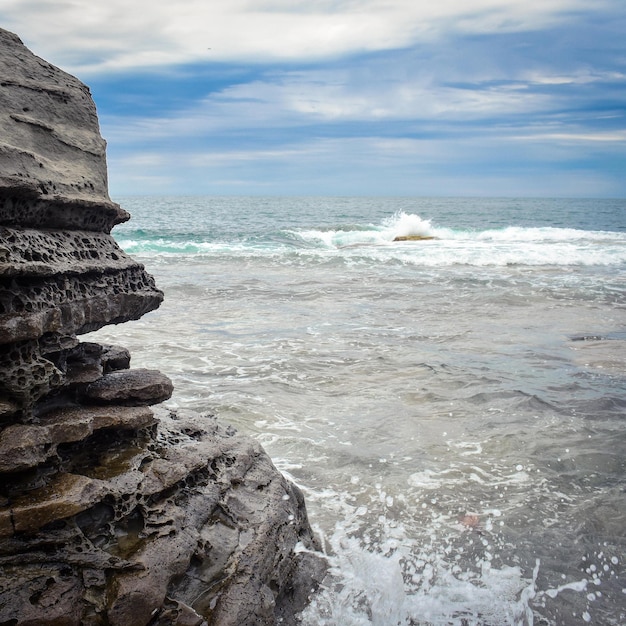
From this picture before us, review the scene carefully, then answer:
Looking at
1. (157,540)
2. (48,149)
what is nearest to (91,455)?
(157,540)

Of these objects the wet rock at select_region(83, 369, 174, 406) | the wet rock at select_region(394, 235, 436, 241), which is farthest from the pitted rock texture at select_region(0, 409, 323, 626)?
the wet rock at select_region(394, 235, 436, 241)

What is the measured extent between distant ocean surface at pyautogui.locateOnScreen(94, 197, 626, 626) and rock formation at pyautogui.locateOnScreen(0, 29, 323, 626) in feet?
2.18

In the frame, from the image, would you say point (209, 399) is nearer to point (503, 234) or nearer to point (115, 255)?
point (115, 255)

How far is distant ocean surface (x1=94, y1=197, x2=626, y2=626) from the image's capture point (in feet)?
14.0

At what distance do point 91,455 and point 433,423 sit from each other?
161 inches

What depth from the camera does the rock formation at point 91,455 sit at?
315 centimetres

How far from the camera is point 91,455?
3.83m

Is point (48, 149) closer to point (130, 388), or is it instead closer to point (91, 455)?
point (130, 388)

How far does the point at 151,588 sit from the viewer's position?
3.18m

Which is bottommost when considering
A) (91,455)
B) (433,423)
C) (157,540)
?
(433,423)

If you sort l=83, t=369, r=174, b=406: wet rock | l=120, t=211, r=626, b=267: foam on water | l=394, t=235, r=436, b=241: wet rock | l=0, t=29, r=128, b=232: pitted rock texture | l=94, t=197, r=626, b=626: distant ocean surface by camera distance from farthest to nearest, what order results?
l=394, t=235, r=436, b=241: wet rock
l=120, t=211, r=626, b=267: foam on water
l=94, t=197, r=626, b=626: distant ocean surface
l=83, t=369, r=174, b=406: wet rock
l=0, t=29, r=128, b=232: pitted rock texture

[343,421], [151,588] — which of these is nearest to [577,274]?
[343,421]

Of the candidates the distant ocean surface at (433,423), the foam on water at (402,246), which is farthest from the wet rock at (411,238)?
the distant ocean surface at (433,423)

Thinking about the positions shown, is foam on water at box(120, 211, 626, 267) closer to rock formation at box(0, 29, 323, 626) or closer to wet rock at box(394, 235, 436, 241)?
wet rock at box(394, 235, 436, 241)
